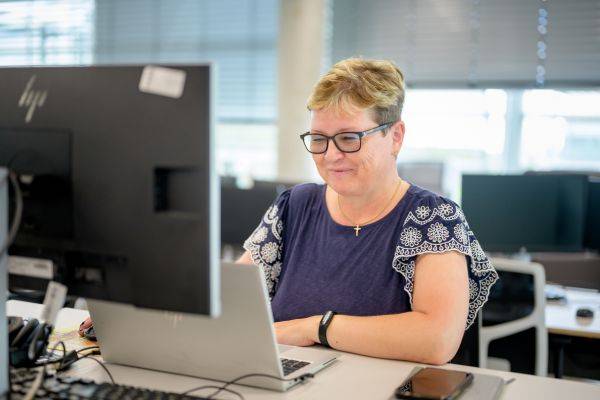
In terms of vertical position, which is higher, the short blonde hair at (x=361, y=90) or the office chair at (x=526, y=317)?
the short blonde hair at (x=361, y=90)

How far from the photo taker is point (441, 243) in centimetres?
161

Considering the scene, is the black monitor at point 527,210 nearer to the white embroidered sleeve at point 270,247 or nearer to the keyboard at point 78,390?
the white embroidered sleeve at point 270,247

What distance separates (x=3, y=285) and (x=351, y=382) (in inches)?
25.2

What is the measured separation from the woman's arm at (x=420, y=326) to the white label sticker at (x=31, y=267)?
59cm

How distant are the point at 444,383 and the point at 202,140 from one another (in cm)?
64

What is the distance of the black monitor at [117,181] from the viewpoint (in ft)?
3.35

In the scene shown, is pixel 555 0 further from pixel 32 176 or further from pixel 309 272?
pixel 32 176

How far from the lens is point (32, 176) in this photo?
1.16 meters

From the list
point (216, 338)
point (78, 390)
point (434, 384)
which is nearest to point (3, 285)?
point (78, 390)

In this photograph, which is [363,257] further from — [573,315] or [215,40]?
[215,40]

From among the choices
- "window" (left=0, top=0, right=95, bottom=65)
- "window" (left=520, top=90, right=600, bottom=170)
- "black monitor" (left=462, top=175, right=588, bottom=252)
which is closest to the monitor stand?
"black monitor" (left=462, top=175, right=588, bottom=252)

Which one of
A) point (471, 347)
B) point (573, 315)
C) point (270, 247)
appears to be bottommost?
point (573, 315)

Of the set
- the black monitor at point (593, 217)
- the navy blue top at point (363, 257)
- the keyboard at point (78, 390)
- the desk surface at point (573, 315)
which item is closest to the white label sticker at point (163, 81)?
the keyboard at point (78, 390)

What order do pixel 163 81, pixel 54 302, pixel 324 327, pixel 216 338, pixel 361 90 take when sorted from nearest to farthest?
pixel 163 81
pixel 54 302
pixel 216 338
pixel 324 327
pixel 361 90
